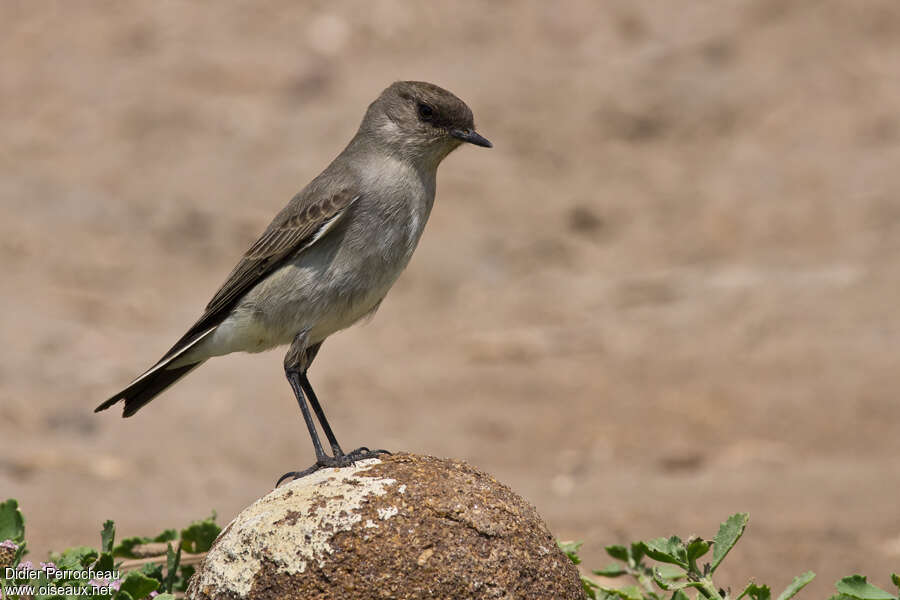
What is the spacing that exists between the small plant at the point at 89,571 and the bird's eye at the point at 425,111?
2352 millimetres

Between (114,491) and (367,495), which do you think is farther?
(114,491)

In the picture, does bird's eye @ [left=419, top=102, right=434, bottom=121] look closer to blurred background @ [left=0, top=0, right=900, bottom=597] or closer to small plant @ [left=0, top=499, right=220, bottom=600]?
small plant @ [left=0, top=499, right=220, bottom=600]

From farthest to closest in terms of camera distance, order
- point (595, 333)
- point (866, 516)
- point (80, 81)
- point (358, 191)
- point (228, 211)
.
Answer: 1. point (80, 81)
2. point (228, 211)
3. point (595, 333)
4. point (866, 516)
5. point (358, 191)

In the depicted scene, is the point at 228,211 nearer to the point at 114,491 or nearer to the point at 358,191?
the point at 114,491

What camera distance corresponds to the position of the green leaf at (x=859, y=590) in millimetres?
4242

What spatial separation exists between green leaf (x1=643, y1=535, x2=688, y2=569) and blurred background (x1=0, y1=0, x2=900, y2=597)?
2735mm

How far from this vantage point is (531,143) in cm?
1572

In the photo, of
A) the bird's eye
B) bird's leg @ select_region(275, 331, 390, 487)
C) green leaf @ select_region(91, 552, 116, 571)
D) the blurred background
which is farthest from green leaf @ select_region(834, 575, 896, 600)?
the bird's eye

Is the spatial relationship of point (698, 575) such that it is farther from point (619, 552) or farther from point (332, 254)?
point (332, 254)

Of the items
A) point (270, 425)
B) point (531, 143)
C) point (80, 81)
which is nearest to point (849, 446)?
point (270, 425)

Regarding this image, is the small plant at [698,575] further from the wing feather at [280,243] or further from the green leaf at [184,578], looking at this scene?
the wing feather at [280,243]

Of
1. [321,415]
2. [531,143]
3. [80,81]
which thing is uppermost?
[80,81]

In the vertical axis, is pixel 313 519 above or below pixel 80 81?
below

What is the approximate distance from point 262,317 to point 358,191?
0.78m
